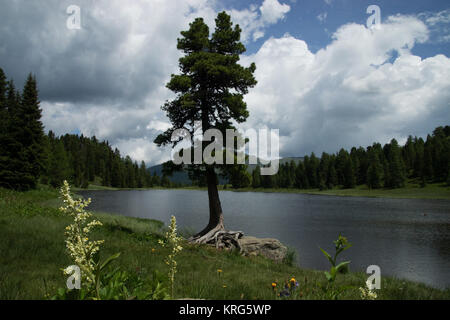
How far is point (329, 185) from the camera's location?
118 m

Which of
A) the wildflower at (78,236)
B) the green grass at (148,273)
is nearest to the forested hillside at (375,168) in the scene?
the green grass at (148,273)

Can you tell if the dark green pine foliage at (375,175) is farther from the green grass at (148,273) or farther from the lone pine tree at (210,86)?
the green grass at (148,273)

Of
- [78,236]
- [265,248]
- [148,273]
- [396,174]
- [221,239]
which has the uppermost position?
[78,236]

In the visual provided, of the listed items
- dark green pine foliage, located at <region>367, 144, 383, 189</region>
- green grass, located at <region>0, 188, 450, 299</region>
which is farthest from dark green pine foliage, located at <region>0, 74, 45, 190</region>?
dark green pine foliage, located at <region>367, 144, 383, 189</region>

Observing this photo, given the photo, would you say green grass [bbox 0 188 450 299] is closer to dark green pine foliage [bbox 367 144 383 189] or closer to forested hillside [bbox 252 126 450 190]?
forested hillside [bbox 252 126 450 190]

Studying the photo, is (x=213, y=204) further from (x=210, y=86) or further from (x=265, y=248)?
(x=210, y=86)

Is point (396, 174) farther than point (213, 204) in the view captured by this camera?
Yes

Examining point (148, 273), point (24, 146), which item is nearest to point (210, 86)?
point (148, 273)

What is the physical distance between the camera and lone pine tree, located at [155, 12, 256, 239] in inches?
646

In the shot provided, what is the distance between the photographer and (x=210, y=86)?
1744 centimetres

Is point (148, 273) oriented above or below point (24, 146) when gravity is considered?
below

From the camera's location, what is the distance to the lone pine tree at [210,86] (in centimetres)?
1641
